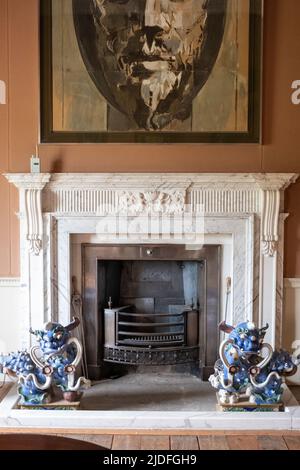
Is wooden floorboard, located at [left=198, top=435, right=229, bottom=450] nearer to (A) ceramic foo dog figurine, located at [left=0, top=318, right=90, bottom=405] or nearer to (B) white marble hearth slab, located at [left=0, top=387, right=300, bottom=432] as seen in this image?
(B) white marble hearth slab, located at [left=0, top=387, right=300, bottom=432]

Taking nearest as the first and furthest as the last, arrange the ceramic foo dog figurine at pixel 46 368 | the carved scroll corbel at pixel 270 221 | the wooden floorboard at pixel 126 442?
the wooden floorboard at pixel 126 442, the ceramic foo dog figurine at pixel 46 368, the carved scroll corbel at pixel 270 221

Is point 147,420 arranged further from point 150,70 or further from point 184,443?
point 150,70

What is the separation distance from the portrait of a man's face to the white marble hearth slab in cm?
187

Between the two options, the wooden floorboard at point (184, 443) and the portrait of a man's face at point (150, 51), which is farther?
the portrait of a man's face at point (150, 51)

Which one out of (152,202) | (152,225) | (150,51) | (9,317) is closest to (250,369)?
(152,225)

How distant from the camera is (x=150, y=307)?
359cm

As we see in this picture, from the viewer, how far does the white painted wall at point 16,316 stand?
3348mm

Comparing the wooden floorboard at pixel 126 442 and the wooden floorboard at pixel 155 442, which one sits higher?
the wooden floorboard at pixel 126 442

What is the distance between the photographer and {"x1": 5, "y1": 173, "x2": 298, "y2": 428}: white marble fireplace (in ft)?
10.6

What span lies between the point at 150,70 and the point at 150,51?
0.13m

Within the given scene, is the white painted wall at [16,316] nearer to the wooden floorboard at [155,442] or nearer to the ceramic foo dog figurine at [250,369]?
the ceramic foo dog figurine at [250,369]

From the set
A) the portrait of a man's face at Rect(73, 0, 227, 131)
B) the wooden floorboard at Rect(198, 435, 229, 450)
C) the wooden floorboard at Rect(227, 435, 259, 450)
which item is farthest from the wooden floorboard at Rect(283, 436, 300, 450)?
the portrait of a man's face at Rect(73, 0, 227, 131)

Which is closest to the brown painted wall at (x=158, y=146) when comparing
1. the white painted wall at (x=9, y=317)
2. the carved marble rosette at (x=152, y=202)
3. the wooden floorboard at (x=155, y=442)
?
the carved marble rosette at (x=152, y=202)

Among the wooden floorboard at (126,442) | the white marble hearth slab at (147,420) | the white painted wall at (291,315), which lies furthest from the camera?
the white painted wall at (291,315)
